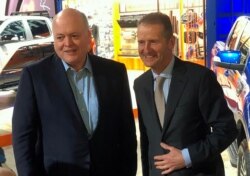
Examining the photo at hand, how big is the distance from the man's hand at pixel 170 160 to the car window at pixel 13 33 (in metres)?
7.40

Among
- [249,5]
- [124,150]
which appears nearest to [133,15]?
[249,5]

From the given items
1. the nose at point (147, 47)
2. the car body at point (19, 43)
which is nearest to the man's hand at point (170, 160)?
the nose at point (147, 47)

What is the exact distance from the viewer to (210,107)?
1.94 meters

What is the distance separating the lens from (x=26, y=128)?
6.82 ft

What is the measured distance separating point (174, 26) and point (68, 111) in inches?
164

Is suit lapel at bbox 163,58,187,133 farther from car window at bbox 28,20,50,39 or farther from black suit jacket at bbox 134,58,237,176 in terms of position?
car window at bbox 28,20,50,39

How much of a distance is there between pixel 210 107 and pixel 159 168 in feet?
1.20

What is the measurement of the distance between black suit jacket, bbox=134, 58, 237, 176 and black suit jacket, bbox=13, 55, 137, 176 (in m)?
0.23

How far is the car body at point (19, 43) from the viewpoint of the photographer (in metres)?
8.76

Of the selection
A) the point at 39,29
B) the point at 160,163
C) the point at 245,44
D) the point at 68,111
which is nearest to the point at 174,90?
the point at 160,163

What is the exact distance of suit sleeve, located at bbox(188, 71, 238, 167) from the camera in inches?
76.0

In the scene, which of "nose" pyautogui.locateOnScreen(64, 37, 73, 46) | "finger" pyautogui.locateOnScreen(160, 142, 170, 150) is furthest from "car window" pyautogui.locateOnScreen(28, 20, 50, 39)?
"finger" pyautogui.locateOnScreen(160, 142, 170, 150)

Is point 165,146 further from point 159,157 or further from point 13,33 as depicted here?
point 13,33

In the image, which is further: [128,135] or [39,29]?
[39,29]
